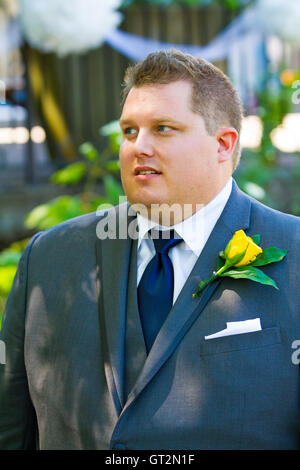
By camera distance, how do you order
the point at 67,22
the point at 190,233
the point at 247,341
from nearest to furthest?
the point at 247,341, the point at 190,233, the point at 67,22

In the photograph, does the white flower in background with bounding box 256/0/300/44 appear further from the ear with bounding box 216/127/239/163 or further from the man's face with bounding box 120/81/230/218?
the man's face with bounding box 120/81/230/218

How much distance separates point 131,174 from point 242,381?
78 cm

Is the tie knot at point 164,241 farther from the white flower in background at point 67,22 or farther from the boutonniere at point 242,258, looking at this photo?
the white flower in background at point 67,22

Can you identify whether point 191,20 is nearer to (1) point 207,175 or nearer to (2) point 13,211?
(2) point 13,211

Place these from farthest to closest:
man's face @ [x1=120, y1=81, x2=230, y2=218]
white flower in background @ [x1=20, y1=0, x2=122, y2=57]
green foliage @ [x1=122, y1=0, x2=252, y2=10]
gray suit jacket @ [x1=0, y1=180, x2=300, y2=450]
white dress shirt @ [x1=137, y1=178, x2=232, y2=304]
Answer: green foliage @ [x1=122, y1=0, x2=252, y2=10]
white flower in background @ [x1=20, y1=0, x2=122, y2=57]
white dress shirt @ [x1=137, y1=178, x2=232, y2=304]
man's face @ [x1=120, y1=81, x2=230, y2=218]
gray suit jacket @ [x1=0, y1=180, x2=300, y2=450]

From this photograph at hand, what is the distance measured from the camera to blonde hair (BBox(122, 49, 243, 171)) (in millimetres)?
2072

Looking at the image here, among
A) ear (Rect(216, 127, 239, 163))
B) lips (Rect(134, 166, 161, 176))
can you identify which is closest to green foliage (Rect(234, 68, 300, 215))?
ear (Rect(216, 127, 239, 163))

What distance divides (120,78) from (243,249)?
4.47 m

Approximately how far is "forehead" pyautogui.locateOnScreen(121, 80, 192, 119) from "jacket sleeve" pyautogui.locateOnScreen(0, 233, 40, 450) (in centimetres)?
83

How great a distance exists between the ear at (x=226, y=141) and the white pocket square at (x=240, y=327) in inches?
23.1

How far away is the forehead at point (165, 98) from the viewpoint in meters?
2.04

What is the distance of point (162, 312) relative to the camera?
212cm

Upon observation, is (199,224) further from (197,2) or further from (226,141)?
(197,2)

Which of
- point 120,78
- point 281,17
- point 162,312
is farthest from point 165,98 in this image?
point 120,78
